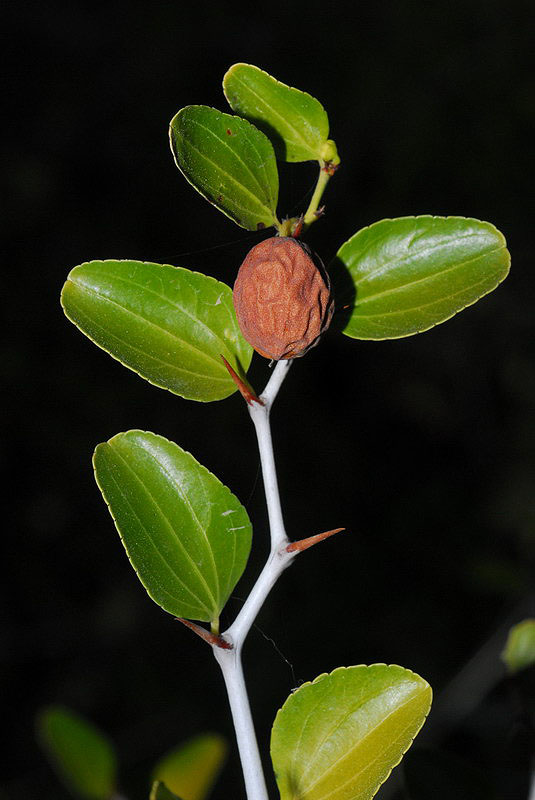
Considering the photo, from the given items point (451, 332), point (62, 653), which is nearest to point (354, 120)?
point (451, 332)

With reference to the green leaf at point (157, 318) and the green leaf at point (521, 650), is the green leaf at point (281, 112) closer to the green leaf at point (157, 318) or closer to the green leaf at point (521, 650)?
the green leaf at point (157, 318)

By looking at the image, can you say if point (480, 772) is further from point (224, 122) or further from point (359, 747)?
point (224, 122)

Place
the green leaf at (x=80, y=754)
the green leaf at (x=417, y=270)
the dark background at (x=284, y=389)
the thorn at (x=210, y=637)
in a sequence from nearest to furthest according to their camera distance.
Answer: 1. the thorn at (x=210, y=637)
2. the green leaf at (x=417, y=270)
3. the green leaf at (x=80, y=754)
4. the dark background at (x=284, y=389)

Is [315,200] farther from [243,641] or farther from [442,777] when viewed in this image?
[442,777]

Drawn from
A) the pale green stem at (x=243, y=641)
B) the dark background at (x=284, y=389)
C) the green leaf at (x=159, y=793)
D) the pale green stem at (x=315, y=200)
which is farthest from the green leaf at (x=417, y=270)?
the dark background at (x=284, y=389)

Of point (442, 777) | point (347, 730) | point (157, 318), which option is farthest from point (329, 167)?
point (442, 777)

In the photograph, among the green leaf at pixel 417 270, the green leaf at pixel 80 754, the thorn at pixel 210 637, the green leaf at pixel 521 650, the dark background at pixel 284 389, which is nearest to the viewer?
the thorn at pixel 210 637
